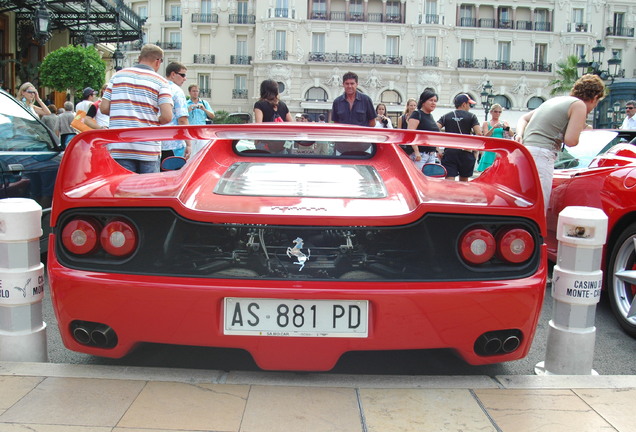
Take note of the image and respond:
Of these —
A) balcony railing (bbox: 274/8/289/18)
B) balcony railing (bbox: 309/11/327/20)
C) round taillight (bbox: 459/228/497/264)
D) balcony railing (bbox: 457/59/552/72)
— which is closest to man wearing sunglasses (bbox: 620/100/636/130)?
round taillight (bbox: 459/228/497/264)

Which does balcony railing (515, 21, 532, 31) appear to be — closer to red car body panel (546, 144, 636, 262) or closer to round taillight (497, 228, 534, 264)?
red car body panel (546, 144, 636, 262)

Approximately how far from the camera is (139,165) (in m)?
4.75

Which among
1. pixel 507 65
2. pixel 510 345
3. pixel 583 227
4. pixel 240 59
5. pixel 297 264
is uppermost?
pixel 240 59

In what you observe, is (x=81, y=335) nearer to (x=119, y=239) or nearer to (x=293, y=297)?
(x=119, y=239)

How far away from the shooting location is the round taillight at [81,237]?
2430mm

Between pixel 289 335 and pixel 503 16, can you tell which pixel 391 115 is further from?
pixel 289 335

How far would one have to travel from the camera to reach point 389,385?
2469mm

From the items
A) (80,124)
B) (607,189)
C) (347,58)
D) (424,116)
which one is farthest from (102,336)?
(347,58)

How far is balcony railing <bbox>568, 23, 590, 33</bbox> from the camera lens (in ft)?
156

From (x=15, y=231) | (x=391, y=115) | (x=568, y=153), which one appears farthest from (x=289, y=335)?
(x=391, y=115)

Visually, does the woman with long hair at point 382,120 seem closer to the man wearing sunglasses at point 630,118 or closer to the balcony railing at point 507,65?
the man wearing sunglasses at point 630,118

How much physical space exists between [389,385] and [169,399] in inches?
34.3

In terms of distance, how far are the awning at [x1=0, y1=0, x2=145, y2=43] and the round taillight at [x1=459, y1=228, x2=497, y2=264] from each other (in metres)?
18.6

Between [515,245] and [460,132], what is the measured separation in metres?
4.75
